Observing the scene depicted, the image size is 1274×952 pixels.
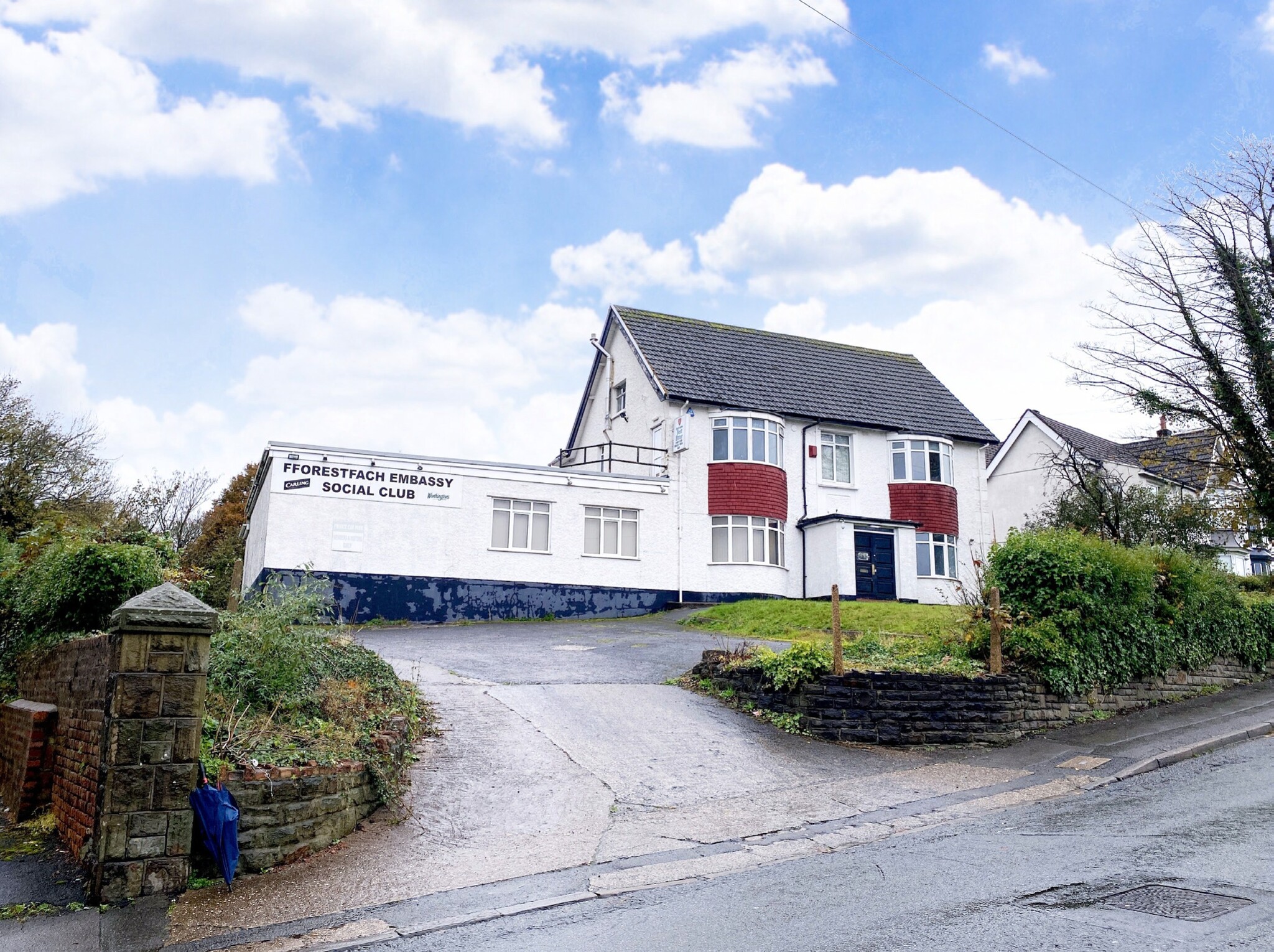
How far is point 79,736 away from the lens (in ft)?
26.4

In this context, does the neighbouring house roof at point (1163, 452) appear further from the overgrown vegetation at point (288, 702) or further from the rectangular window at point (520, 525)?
the overgrown vegetation at point (288, 702)

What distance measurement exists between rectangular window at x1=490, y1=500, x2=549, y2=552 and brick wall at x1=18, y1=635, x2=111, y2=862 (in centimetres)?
1736

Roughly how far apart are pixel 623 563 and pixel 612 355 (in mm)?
8462

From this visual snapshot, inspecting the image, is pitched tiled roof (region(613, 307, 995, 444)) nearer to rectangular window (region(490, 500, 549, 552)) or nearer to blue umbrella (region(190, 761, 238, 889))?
rectangular window (region(490, 500, 549, 552))

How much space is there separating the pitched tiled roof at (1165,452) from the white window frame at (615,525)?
12632mm

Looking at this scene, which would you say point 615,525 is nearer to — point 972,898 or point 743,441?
point 743,441

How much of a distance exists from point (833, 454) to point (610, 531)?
316 inches

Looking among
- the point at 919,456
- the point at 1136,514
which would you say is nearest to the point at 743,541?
the point at 919,456

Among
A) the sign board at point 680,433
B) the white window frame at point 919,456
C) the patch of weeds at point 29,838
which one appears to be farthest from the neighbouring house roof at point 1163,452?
the patch of weeds at point 29,838

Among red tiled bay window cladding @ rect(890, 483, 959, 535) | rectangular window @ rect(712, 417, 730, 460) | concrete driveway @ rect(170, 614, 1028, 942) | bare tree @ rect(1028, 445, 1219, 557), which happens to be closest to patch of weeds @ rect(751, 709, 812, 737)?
concrete driveway @ rect(170, 614, 1028, 942)

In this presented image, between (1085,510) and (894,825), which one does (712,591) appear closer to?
(1085,510)

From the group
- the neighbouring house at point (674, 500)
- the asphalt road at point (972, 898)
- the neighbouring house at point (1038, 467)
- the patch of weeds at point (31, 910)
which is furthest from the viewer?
the neighbouring house at point (1038, 467)

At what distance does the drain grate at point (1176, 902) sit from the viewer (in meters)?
5.86

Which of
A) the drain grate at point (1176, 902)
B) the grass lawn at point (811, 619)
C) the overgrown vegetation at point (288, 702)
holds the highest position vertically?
the grass lawn at point (811, 619)
